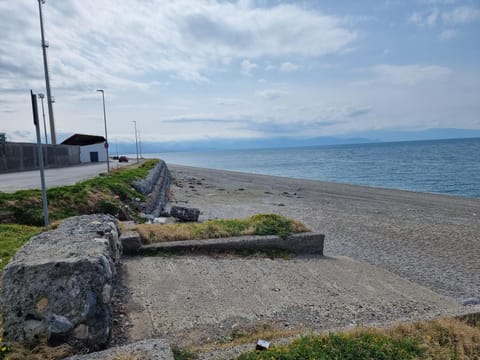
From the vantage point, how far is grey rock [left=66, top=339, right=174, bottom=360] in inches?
117

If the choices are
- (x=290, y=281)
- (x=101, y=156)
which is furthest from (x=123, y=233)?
(x=101, y=156)

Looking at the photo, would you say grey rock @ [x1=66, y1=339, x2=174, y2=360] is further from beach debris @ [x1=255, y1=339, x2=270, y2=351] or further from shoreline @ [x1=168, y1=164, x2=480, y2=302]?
shoreline @ [x1=168, y1=164, x2=480, y2=302]

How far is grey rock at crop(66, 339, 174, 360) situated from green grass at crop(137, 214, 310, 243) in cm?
427

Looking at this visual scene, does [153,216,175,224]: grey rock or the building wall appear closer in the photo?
[153,216,175,224]: grey rock

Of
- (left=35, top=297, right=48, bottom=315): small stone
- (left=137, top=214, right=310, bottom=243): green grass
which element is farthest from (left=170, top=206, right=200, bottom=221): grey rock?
(left=35, top=297, right=48, bottom=315): small stone

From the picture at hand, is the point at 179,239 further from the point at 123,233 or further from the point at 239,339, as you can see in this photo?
the point at 239,339

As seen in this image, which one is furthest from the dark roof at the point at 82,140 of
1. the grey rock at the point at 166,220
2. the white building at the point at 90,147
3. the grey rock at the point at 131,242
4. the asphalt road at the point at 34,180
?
the grey rock at the point at 131,242

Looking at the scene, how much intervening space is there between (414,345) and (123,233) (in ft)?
18.6

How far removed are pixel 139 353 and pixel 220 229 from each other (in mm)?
4939

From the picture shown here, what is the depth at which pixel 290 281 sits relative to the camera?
19.6 ft

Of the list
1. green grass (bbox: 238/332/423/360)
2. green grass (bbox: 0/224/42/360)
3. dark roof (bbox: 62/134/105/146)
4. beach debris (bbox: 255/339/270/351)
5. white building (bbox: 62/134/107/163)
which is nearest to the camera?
green grass (bbox: 238/332/423/360)

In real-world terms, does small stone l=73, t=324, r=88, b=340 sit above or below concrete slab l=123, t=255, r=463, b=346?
above

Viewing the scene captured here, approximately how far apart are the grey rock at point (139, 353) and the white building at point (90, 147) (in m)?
46.7

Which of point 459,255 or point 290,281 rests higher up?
point 290,281
